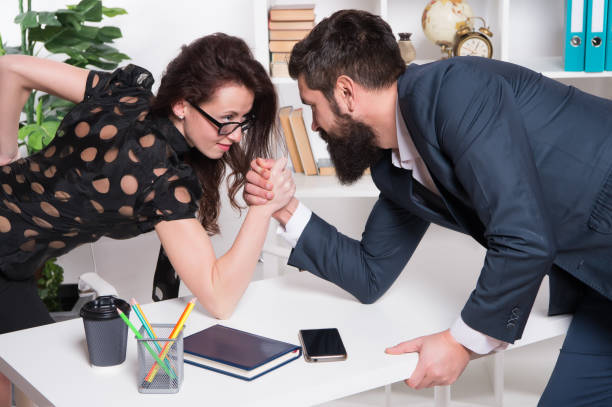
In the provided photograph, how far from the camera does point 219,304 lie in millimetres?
1439

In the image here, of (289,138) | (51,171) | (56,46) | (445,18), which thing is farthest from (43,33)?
(445,18)

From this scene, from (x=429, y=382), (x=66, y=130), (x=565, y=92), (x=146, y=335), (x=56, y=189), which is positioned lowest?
(x=429, y=382)

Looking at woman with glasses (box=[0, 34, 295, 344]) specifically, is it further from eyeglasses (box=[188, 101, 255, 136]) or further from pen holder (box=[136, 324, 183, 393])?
pen holder (box=[136, 324, 183, 393])

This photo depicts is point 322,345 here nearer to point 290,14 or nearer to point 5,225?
point 5,225

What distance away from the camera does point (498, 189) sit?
1.21 metres

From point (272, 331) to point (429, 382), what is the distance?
1.04ft

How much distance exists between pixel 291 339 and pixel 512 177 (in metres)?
0.51

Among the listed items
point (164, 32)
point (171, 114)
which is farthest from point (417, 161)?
point (164, 32)

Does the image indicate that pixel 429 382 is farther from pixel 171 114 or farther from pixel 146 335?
pixel 171 114

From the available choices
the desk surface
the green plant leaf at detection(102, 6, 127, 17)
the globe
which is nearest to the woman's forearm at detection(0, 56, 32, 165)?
the desk surface

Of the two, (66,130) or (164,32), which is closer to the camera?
(66,130)

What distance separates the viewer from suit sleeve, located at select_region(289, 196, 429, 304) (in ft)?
5.12

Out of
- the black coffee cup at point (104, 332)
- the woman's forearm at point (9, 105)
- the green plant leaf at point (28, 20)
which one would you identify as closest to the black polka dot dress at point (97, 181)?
the woman's forearm at point (9, 105)

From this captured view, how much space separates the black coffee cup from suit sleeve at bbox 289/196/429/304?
19.7 inches
